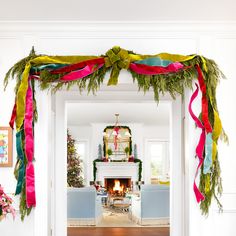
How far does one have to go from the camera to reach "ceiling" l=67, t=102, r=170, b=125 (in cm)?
1025

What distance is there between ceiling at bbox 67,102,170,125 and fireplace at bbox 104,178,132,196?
1814 mm

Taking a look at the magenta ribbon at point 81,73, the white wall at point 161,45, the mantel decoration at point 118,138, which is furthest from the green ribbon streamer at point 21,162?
the mantel decoration at point 118,138

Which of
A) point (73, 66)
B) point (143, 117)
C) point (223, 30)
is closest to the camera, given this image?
point (73, 66)

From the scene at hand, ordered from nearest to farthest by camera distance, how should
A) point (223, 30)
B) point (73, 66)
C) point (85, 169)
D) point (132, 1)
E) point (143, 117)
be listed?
point (132, 1) → point (73, 66) → point (223, 30) → point (143, 117) → point (85, 169)

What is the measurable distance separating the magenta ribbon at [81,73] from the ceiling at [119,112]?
489cm

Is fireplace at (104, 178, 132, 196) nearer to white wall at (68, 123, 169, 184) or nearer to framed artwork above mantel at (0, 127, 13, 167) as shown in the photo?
white wall at (68, 123, 169, 184)

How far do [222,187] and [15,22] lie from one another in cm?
266

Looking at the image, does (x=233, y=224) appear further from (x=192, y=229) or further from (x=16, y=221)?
(x=16, y=221)

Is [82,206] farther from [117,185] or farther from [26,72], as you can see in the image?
[26,72]

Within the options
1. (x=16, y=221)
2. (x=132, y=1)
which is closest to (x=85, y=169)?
(x=16, y=221)

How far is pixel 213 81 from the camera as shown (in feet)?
15.2

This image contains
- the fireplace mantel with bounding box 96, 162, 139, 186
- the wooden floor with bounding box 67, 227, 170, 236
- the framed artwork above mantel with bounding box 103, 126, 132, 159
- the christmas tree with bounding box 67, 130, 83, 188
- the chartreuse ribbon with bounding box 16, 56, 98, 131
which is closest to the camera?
the chartreuse ribbon with bounding box 16, 56, 98, 131

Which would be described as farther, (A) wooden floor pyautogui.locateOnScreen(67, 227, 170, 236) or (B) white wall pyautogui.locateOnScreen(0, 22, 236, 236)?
(A) wooden floor pyautogui.locateOnScreen(67, 227, 170, 236)

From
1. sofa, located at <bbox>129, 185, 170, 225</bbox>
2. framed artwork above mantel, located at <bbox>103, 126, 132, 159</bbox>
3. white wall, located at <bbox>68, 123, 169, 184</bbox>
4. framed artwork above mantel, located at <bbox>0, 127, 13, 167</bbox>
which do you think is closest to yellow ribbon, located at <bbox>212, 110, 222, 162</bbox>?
framed artwork above mantel, located at <bbox>0, 127, 13, 167</bbox>
